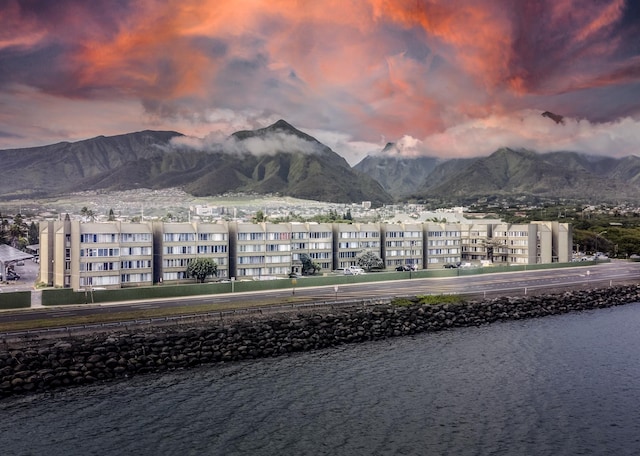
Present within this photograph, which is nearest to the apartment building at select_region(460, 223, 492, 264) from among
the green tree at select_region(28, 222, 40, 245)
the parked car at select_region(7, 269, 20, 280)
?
the parked car at select_region(7, 269, 20, 280)

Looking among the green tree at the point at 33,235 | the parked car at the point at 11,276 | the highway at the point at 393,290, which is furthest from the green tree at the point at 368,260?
the green tree at the point at 33,235

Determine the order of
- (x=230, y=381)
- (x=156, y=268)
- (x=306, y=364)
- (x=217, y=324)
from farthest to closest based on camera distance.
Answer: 1. (x=156, y=268)
2. (x=217, y=324)
3. (x=306, y=364)
4. (x=230, y=381)

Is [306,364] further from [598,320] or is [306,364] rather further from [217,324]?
[598,320]

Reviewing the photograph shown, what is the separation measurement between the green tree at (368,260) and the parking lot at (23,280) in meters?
55.4

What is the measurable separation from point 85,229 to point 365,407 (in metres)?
54.0

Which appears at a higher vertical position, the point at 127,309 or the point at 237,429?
the point at 127,309

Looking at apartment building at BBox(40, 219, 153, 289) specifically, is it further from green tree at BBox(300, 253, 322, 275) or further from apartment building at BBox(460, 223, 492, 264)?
apartment building at BBox(460, 223, 492, 264)

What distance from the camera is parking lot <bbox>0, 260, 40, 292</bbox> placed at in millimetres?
79125

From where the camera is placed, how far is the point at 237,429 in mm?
36500

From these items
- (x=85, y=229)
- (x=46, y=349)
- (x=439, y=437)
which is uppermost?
(x=85, y=229)

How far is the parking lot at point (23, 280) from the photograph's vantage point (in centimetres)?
7912

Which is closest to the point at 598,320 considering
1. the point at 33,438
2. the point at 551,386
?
the point at 551,386

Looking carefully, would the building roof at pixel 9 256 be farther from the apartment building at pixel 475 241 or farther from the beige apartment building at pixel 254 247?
the apartment building at pixel 475 241

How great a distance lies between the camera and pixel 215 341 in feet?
173
